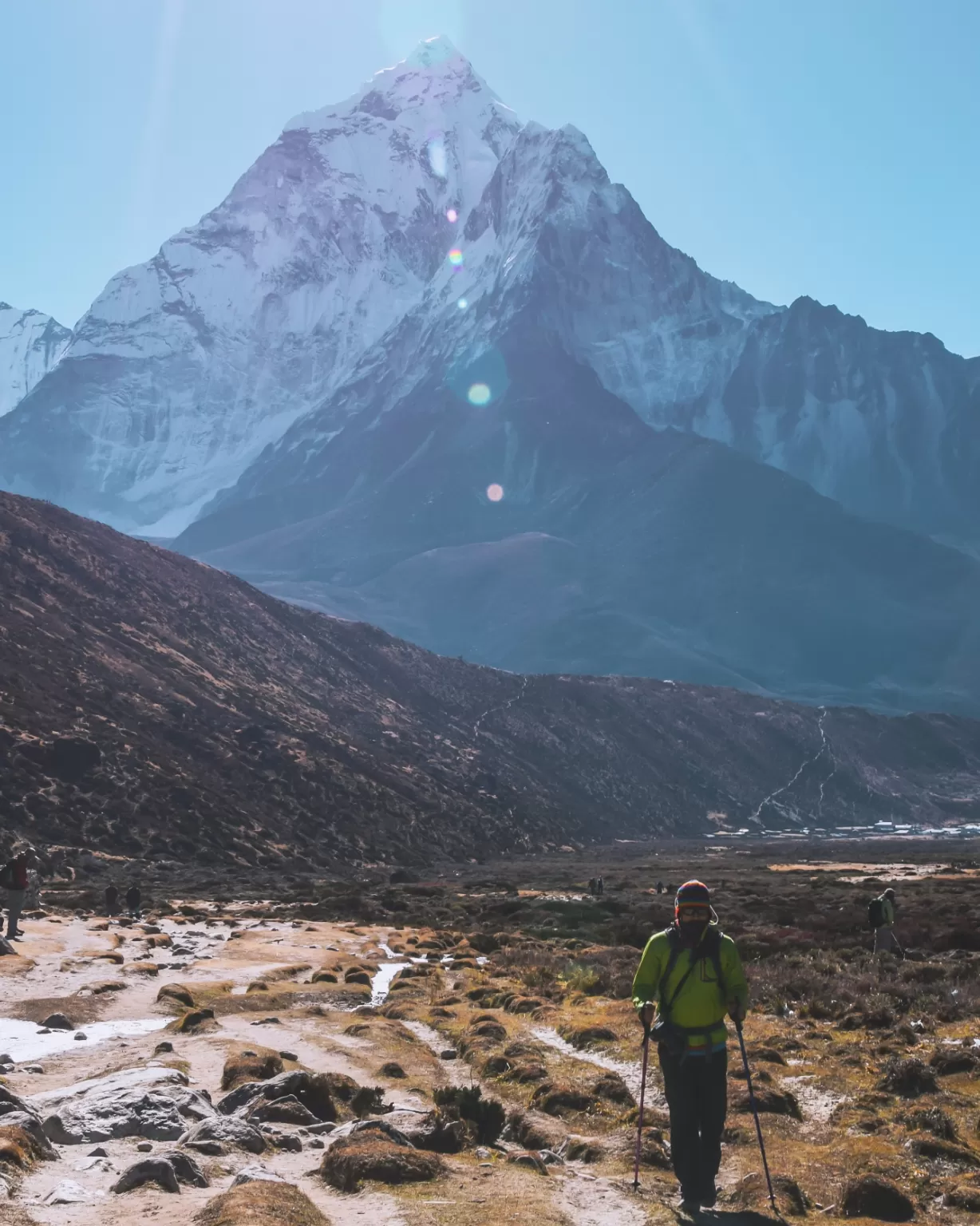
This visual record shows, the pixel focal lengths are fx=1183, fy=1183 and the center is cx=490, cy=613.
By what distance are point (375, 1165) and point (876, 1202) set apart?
506cm

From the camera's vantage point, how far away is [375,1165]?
40.5 feet

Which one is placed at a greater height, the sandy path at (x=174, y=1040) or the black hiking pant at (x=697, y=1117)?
the black hiking pant at (x=697, y=1117)

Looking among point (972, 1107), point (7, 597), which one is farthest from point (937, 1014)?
point (7, 597)

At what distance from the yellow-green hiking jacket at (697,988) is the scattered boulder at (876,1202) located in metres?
1.87

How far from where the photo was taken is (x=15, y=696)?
3428 inches

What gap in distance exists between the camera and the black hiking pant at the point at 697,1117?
1198cm

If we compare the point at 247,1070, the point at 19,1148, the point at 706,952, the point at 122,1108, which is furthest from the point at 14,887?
the point at 706,952

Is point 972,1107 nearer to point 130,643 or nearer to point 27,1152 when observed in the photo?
point 27,1152

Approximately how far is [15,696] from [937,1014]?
7817cm

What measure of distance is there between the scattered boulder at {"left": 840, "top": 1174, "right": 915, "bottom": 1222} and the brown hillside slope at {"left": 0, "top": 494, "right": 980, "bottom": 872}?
65765 mm

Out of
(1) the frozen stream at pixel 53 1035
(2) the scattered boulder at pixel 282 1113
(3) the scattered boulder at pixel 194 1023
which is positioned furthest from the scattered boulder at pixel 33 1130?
(3) the scattered boulder at pixel 194 1023

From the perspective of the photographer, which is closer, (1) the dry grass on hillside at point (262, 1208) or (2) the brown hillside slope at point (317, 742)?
(1) the dry grass on hillside at point (262, 1208)

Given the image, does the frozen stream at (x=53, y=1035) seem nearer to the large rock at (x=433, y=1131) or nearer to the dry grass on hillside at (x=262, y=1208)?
the large rock at (x=433, y=1131)

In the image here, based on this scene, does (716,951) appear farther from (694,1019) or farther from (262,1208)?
(262,1208)
